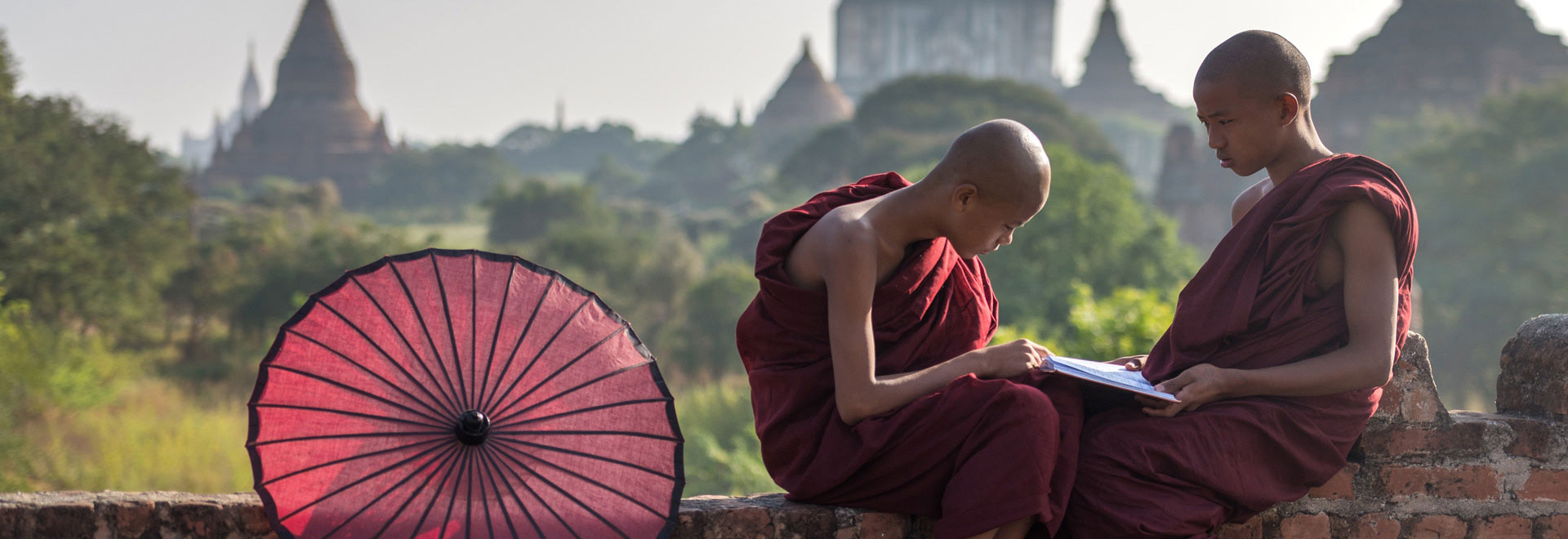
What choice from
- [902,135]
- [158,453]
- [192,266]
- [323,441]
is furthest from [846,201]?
[902,135]

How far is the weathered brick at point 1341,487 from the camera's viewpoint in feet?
9.17

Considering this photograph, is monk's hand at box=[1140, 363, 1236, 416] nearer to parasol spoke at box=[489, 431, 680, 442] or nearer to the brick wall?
the brick wall

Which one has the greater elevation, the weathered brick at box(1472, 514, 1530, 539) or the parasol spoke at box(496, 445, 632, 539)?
the parasol spoke at box(496, 445, 632, 539)

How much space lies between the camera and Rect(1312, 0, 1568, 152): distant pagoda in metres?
39.8

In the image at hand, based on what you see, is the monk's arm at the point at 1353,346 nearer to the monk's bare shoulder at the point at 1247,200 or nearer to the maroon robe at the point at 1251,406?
the maroon robe at the point at 1251,406

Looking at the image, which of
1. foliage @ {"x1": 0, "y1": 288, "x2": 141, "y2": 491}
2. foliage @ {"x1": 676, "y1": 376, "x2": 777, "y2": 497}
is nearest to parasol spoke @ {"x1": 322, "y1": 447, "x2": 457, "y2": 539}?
foliage @ {"x1": 676, "y1": 376, "x2": 777, "y2": 497}

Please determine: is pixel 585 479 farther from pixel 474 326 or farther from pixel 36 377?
pixel 36 377

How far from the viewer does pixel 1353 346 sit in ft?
8.16

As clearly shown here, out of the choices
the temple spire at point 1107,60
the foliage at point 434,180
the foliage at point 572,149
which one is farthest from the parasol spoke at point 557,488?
the foliage at point 572,149

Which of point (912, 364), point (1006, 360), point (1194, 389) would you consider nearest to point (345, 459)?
point (912, 364)

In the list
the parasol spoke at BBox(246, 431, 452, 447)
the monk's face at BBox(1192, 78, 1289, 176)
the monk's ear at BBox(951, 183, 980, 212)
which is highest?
the monk's face at BBox(1192, 78, 1289, 176)

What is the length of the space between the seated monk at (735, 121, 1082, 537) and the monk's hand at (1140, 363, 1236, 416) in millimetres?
159

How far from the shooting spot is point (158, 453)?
644 inches

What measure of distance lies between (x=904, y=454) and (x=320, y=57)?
65348 mm
